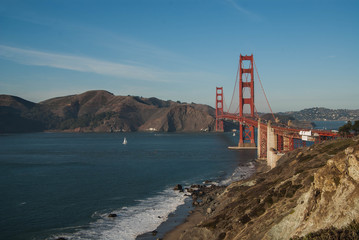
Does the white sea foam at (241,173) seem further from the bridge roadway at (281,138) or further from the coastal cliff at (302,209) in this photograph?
the coastal cliff at (302,209)

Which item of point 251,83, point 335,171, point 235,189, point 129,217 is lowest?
point 129,217

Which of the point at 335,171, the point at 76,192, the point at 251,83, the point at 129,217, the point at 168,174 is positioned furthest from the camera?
the point at 251,83

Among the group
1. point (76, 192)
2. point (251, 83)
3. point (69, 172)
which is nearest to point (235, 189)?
point (76, 192)

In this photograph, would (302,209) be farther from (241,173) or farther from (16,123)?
(16,123)

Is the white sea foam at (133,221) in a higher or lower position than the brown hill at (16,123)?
lower

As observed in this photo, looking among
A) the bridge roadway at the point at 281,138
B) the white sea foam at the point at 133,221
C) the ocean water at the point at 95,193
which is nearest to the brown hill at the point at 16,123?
the ocean water at the point at 95,193

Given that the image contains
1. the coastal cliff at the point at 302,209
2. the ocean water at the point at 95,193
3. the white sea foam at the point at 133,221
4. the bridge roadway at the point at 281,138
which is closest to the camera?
the coastal cliff at the point at 302,209

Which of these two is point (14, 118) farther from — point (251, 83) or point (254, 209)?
point (254, 209)
